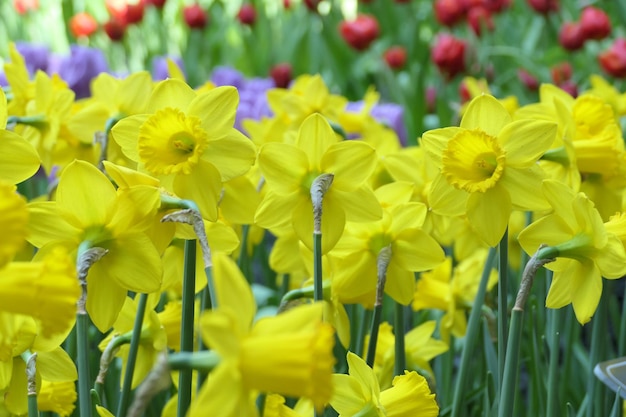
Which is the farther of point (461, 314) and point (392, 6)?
point (392, 6)

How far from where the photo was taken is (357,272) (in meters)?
1.03

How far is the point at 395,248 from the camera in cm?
106

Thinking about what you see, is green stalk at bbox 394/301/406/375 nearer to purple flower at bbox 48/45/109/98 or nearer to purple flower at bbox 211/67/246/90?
purple flower at bbox 211/67/246/90

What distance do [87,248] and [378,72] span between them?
3060mm

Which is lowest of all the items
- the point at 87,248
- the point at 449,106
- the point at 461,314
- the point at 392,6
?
the point at 461,314

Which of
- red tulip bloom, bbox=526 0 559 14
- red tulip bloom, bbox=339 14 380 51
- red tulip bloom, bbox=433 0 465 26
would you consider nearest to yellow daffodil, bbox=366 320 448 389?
red tulip bloom, bbox=339 14 380 51

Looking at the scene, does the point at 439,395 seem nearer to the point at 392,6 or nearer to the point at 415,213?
the point at 415,213

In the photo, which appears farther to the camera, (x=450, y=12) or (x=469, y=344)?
(x=450, y=12)

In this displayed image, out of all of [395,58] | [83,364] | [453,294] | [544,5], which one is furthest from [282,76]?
[83,364]

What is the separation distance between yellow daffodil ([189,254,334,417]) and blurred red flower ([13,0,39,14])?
167 inches

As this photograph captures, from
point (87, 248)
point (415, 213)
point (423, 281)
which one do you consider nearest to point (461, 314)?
point (423, 281)

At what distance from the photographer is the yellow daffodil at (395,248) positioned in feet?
3.43

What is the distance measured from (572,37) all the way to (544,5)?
0.39m

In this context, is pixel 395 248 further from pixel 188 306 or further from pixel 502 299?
pixel 188 306
